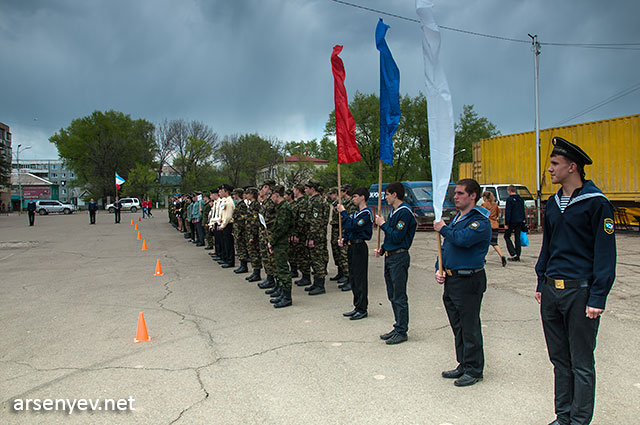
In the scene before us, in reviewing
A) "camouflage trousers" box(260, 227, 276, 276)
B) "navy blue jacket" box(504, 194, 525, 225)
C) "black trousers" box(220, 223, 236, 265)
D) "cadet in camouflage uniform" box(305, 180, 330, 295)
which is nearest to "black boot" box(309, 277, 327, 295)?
"cadet in camouflage uniform" box(305, 180, 330, 295)

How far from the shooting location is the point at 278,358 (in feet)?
16.0

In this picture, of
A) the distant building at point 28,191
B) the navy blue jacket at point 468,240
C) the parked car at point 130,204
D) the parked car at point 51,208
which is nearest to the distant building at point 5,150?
the distant building at point 28,191

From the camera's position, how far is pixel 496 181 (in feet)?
72.8

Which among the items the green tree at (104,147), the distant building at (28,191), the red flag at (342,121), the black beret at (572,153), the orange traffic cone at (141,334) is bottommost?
the orange traffic cone at (141,334)

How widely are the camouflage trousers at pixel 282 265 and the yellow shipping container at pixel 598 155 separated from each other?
48.0 ft

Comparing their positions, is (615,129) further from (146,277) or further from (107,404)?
(107,404)

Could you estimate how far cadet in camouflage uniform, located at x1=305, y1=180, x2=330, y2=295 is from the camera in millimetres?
8320

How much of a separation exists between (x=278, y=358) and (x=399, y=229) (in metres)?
1.94

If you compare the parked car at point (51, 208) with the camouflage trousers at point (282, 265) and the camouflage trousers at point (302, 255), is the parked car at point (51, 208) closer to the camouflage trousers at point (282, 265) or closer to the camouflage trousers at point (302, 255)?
the camouflage trousers at point (302, 255)

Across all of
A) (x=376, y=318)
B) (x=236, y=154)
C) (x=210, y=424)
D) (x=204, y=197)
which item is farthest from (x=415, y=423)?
(x=236, y=154)

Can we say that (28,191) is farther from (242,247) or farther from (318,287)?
(318,287)

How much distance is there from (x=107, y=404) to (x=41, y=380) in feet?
3.42

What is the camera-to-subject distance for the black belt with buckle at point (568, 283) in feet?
9.86

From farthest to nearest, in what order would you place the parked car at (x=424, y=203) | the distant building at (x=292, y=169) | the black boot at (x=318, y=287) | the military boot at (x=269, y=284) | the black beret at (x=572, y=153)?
the distant building at (x=292, y=169), the parked car at (x=424, y=203), the military boot at (x=269, y=284), the black boot at (x=318, y=287), the black beret at (x=572, y=153)
